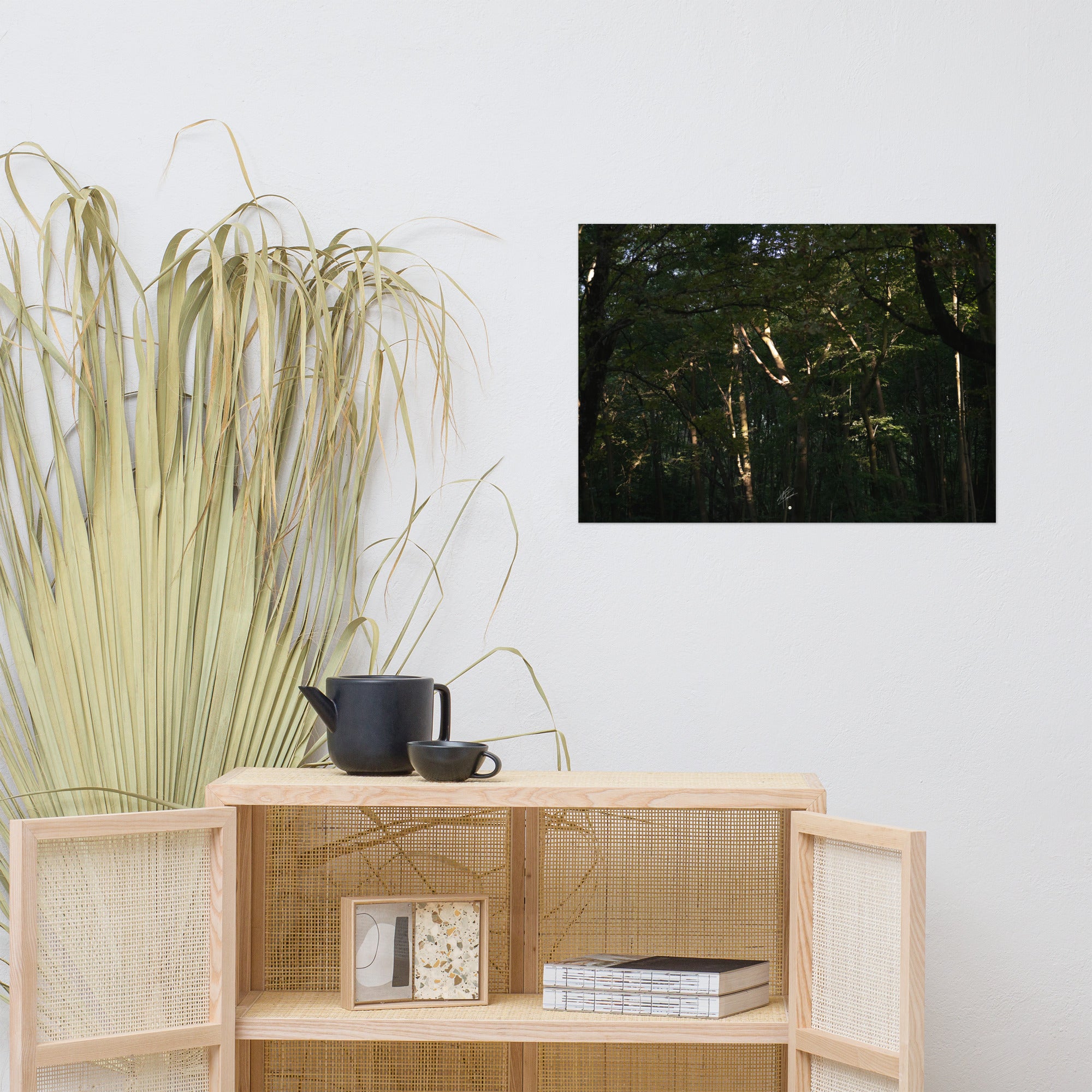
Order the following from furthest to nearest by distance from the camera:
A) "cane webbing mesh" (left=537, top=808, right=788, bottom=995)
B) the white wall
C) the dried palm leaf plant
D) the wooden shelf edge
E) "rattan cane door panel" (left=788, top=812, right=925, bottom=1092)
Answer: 1. the white wall
2. the dried palm leaf plant
3. "cane webbing mesh" (left=537, top=808, right=788, bottom=995)
4. the wooden shelf edge
5. "rattan cane door panel" (left=788, top=812, right=925, bottom=1092)

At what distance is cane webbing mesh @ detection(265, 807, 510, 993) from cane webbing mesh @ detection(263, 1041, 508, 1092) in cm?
13

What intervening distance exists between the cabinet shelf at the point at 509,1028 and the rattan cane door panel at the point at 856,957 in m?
0.07

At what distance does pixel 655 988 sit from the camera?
147cm

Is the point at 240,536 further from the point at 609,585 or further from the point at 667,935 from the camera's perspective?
the point at 667,935

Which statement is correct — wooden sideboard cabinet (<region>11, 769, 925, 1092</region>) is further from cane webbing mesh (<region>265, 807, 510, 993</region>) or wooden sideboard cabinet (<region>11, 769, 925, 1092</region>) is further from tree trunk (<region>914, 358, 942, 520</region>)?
tree trunk (<region>914, 358, 942, 520</region>)

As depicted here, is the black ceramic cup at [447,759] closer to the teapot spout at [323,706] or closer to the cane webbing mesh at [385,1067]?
the teapot spout at [323,706]

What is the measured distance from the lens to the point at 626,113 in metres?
1.98

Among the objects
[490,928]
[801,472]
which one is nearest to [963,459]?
[801,472]

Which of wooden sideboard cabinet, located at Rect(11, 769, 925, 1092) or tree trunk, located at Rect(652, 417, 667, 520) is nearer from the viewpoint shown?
wooden sideboard cabinet, located at Rect(11, 769, 925, 1092)

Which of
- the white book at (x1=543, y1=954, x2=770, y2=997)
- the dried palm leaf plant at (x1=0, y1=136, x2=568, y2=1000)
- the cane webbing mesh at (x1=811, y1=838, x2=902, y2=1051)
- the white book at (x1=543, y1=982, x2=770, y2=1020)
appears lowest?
the white book at (x1=543, y1=982, x2=770, y2=1020)

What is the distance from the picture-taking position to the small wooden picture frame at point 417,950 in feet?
4.94

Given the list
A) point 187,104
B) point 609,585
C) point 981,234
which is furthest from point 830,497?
point 187,104

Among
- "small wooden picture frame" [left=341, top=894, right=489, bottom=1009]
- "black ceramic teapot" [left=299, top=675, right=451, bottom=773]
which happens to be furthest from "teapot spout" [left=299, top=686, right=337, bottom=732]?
"small wooden picture frame" [left=341, top=894, right=489, bottom=1009]

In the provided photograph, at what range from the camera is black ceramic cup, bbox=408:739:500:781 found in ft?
4.77
